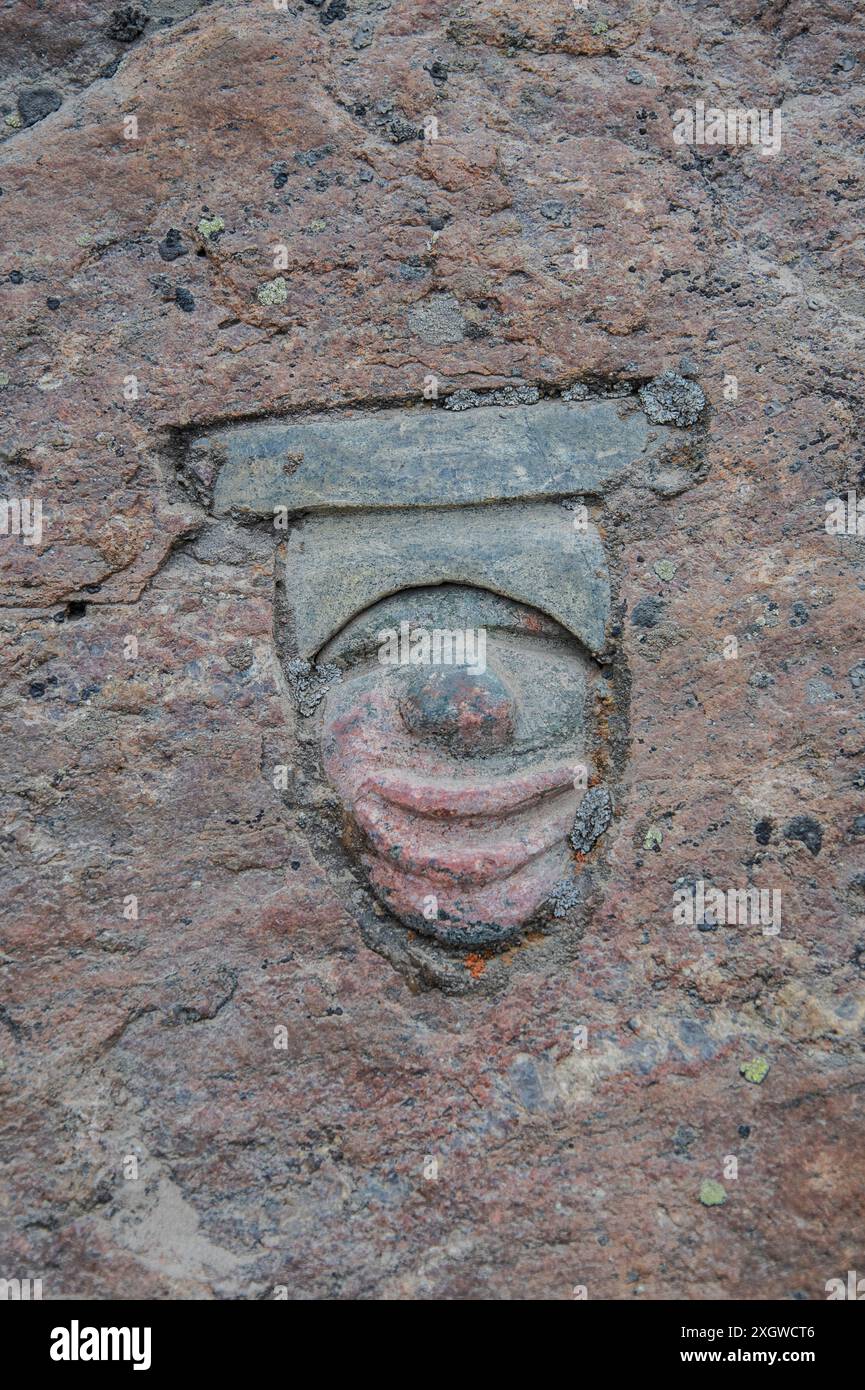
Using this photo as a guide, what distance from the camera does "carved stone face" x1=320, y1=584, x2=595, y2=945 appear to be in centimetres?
236

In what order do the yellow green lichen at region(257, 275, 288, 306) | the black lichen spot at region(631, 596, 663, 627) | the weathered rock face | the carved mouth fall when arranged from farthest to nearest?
the yellow green lichen at region(257, 275, 288, 306)
the black lichen spot at region(631, 596, 663, 627)
the carved mouth
the weathered rock face

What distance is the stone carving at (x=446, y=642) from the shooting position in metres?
2.38

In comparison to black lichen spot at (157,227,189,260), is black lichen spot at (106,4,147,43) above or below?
above

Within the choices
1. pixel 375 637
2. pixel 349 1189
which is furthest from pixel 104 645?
pixel 349 1189

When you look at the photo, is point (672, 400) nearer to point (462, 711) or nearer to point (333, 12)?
point (462, 711)


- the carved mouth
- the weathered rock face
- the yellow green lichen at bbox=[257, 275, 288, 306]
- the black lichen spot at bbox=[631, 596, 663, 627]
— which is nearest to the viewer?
the weathered rock face

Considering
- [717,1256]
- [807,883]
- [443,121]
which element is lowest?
[717,1256]

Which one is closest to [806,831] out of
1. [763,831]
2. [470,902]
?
[763,831]

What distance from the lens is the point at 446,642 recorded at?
2477mm

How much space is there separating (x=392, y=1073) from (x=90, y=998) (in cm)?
69

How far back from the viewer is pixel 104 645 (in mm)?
2514

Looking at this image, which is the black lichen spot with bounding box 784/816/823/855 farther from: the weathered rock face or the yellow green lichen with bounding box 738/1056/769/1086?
the yellow green lichen with bounding box 738/1056/769/1086

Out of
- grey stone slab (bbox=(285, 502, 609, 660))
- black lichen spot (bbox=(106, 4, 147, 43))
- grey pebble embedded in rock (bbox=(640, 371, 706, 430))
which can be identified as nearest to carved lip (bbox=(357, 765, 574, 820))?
grey stone slab (bbox=(285, 502, 609, 660))

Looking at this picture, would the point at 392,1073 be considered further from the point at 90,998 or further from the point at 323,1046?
the point at 90,998
